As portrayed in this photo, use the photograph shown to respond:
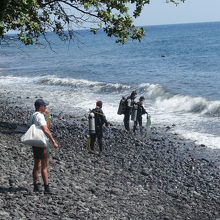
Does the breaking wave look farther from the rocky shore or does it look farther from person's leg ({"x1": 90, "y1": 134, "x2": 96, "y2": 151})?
person's leg ({"x1": 90, "y1": 134, "x2": 96, "y2": 151})

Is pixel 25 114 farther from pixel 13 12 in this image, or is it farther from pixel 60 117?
pixel 13 12

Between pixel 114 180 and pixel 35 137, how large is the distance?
12.2 ft

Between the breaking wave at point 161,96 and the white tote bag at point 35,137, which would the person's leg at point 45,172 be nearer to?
the white tote bag at point 35,137

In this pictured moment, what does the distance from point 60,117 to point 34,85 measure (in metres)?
18.8

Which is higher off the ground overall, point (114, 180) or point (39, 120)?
point (39, 120)

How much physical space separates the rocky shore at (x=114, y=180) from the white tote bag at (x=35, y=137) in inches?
50.2

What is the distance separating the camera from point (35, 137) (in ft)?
32.1

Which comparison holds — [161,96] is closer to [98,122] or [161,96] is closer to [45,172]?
[98,122]

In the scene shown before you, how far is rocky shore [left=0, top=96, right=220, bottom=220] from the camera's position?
9930mm

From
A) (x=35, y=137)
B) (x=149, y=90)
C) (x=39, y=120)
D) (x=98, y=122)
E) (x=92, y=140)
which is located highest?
(x=39, y=120)

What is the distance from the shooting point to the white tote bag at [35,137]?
977 cm

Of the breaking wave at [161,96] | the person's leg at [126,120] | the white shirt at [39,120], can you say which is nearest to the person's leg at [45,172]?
the white shirt at [39,120]

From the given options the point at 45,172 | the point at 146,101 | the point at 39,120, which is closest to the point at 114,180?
the point at 45,172

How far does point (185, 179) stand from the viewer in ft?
45.7
